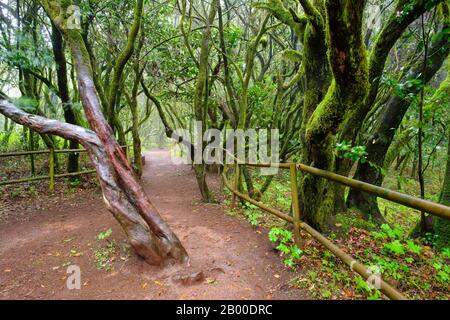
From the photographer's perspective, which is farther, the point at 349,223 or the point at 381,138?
the point at 381,138

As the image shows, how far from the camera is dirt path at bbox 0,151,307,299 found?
2938mm

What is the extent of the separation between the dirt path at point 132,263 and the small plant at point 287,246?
0.13 meters

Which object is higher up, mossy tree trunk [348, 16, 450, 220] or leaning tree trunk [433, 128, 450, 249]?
mossy tree trunk [348, 16, 450, 220]

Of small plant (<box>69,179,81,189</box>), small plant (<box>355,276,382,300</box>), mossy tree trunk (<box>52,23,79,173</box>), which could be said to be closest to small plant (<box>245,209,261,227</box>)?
small plant (<box>355,276,382,300</box>)

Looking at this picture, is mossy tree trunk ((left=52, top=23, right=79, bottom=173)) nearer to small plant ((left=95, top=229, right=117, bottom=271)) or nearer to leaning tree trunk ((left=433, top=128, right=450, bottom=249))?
small plant ((left=95, top=229, right=117, bottom=271))

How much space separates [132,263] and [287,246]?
211cm

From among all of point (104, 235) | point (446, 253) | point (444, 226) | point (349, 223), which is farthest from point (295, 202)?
point (104, 235)

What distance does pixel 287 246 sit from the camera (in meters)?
3.63

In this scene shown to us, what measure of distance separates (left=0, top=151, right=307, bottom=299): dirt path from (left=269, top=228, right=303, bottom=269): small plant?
0.13 m

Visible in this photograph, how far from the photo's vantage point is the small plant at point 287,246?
10.9 feet
